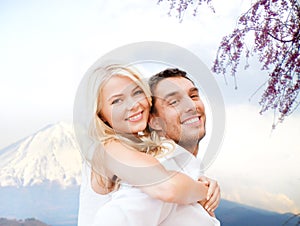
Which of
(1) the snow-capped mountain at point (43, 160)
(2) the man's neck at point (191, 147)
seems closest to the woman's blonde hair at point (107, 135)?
(2) the man's neck at point (191, 147)

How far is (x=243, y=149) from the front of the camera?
7.40ft

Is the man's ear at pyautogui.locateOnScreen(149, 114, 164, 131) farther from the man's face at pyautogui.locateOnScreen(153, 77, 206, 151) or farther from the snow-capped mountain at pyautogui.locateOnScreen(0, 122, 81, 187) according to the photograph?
the snow-capped mountain at pyautogui.locateOnScreen(0, 122, 81, 187)

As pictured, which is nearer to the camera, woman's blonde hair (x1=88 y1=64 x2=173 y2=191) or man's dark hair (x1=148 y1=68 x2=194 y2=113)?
woman's blonde hair (x1=88 y1=64 x2=173 y2=191)

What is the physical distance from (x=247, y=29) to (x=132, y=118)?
2.98 ft

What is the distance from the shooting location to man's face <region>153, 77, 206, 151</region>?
176 centimetres

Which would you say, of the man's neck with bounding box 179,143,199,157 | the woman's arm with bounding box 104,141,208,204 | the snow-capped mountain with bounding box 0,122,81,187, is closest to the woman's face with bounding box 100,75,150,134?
the woman's arm with bounding box 104,141,208,204

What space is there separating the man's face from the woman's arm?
0.93ft

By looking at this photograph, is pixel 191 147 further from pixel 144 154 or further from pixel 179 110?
pixel 144 154

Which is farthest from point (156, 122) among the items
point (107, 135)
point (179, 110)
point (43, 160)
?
point (43, 160)

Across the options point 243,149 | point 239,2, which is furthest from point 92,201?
point 239,2

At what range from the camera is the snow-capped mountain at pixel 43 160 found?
7.50ft

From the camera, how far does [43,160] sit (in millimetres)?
2311

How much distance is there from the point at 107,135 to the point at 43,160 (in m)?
0.84

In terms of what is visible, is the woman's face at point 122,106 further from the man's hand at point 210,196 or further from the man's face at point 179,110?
the man's hand at point 210,196
